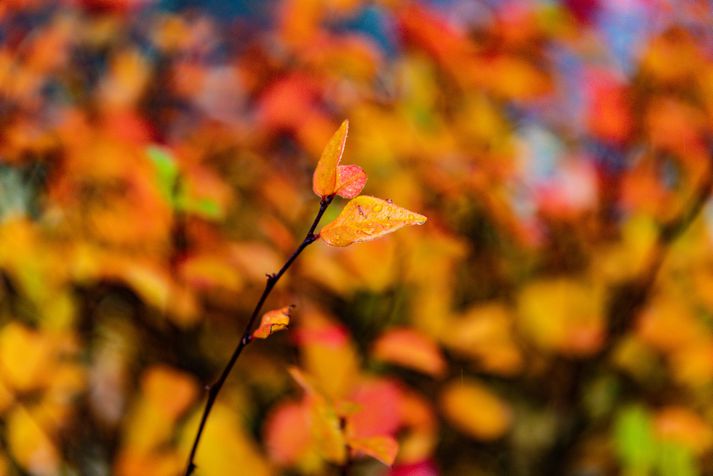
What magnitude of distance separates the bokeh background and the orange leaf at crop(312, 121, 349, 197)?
22 cm

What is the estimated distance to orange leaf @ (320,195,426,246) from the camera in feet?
1.71


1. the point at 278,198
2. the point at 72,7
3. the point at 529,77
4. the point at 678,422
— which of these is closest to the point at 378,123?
the point at 278,198

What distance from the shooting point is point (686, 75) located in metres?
2.37

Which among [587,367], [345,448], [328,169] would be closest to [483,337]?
[587,367]

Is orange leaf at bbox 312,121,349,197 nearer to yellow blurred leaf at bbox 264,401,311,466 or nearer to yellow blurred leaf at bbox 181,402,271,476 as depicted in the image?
yellow blurred leaf at bbox 264,401,311,466

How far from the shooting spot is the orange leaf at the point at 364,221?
0.52 m

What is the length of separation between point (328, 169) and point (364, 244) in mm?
965

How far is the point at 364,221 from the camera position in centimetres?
53

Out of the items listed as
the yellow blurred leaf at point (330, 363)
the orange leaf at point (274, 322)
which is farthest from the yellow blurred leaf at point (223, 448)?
the orange leaf at point (274, 322)

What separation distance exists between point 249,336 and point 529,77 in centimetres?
212

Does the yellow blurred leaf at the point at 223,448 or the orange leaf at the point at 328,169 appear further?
the yellow blurred leaf at the point at 223,448

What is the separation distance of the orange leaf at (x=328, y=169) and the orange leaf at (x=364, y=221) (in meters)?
0.02

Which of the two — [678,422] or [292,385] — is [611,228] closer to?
[678,422]

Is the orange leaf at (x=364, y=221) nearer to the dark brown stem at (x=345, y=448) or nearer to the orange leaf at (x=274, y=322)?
the orange leaf at (x=274, y=322)
